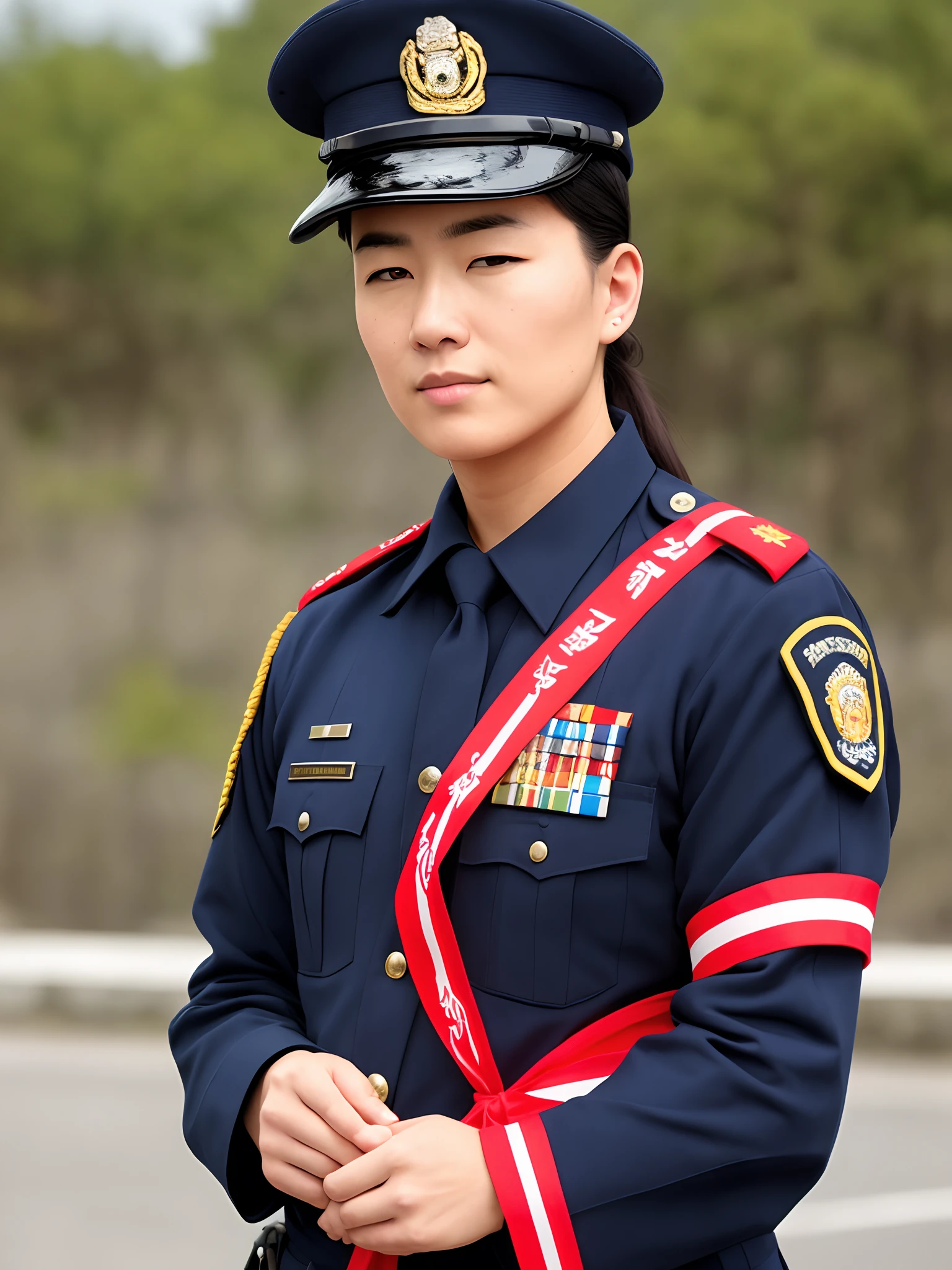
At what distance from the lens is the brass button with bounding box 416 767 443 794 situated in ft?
3.99

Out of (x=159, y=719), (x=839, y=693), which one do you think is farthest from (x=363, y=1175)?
(x=159, y=719)

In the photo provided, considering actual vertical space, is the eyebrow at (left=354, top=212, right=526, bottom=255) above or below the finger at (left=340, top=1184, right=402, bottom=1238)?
above

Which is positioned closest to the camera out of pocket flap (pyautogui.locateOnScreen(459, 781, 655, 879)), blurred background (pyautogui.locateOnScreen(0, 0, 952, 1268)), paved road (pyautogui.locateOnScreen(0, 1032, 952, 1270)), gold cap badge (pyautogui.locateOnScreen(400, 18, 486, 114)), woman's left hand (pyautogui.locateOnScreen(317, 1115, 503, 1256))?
woman's left hand (pyautogui.locateOnScreen(317, 1115, 503, 1256))

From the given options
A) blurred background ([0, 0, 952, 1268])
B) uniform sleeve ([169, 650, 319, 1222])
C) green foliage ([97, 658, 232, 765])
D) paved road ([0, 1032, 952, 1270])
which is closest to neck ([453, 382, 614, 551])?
uniform sleeve ([169, 650, 319, 1222])

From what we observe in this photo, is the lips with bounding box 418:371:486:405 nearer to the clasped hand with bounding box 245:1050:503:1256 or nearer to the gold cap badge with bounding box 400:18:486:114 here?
the gold cap badge with bounding box 400:18:486:114

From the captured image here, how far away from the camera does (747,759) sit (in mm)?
1094

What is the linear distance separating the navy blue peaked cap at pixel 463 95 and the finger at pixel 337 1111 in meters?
0.72

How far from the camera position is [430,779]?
4.00 ft

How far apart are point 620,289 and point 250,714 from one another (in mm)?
571

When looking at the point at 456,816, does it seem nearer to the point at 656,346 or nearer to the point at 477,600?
the point at 477,600

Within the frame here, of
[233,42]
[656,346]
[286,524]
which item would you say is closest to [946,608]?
[656,346]

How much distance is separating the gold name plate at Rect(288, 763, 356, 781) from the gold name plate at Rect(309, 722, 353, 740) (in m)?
0.03

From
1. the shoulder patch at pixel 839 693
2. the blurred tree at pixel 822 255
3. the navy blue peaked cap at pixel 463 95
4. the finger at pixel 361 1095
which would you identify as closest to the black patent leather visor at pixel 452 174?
the navy blue peaked cap at pixel 463 95

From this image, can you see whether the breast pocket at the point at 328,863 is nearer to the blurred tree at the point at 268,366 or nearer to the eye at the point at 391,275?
the eye at the point at 391,275
